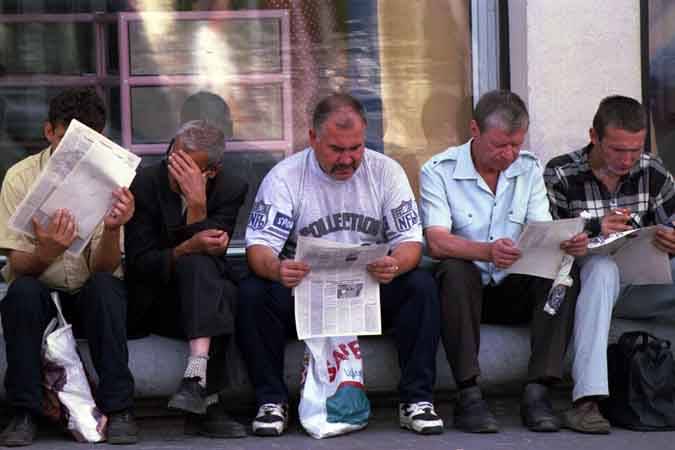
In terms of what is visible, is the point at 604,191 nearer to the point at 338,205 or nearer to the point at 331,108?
the point at 338,205

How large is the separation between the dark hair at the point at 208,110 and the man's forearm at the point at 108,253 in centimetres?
149

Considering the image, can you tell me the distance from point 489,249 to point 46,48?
101 inches

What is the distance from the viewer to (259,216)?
6.36 meters

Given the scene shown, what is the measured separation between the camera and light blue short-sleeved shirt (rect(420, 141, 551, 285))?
6.59 meters

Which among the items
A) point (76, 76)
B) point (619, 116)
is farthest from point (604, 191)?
point (76, 76)

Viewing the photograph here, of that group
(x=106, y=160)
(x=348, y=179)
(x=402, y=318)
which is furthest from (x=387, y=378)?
(x=106, y=160)

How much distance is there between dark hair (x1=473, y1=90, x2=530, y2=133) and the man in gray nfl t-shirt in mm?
433

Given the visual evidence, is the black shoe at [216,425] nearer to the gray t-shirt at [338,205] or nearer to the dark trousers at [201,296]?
the dark trousers at [201,296]

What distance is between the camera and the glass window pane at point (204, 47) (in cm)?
752

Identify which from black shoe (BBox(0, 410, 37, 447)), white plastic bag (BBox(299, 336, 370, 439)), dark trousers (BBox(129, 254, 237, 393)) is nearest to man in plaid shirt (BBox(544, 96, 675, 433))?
white plastic bag (BBox(299, 336, 370, 439))

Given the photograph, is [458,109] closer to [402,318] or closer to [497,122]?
[497,122]

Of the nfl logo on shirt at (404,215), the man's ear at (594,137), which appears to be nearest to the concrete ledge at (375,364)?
the nfl logo on shirt at (404,215)

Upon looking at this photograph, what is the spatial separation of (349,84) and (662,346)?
2201 millimetres

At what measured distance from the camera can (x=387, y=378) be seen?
6.52m
